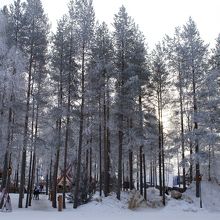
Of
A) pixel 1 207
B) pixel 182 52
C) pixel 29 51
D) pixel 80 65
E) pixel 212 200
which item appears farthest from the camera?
pixel 182 52

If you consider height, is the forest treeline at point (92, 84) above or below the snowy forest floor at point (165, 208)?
above

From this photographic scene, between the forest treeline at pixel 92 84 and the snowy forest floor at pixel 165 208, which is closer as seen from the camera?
the snowy forest floor at pixel 165 208

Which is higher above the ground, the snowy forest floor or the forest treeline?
the forest treeline

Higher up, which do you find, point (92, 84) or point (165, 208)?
point (92, 84)

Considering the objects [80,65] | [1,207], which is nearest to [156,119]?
[80,65]

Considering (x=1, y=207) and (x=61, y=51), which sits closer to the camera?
(x=1, y=207)

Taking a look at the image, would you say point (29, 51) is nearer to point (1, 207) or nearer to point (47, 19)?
point (47, 19)

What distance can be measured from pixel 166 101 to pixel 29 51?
44.7ft

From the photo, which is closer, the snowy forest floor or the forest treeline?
the snowy forest floor

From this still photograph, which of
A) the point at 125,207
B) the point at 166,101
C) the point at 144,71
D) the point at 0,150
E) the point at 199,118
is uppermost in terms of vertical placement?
the point at 144,71

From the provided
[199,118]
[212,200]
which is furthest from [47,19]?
[212,200]

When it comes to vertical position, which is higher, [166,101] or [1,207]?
[166,101]

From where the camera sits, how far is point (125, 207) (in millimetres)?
26484

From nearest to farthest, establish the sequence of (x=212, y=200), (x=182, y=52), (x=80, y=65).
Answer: (x=80, y=65) < (x=212, y=200) < (x=182, y=52)
